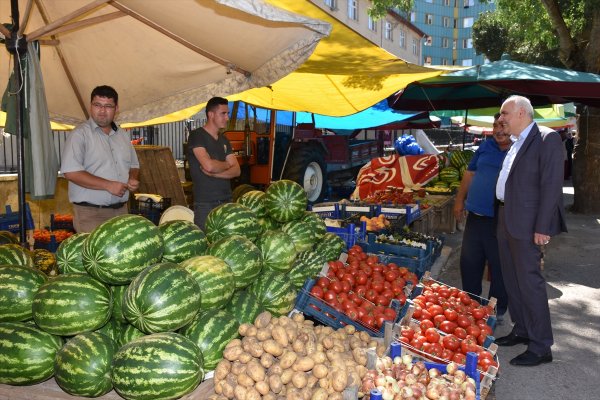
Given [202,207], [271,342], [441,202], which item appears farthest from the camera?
[441,202]

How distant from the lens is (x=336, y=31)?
189 inches

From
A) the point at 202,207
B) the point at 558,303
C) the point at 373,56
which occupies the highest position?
the point at 373,56

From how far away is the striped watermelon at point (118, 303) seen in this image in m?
2.79

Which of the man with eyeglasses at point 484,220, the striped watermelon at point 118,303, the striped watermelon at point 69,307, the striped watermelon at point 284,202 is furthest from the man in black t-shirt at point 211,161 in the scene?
the striped watermelon at point 69,307

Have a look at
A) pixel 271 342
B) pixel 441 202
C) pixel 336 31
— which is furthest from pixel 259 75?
pixel 441 202

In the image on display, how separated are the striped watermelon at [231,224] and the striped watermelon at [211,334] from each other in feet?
3.25

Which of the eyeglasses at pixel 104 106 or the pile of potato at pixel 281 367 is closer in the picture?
the pile of potato at pixel 281 367

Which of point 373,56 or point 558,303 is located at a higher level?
point 373,56

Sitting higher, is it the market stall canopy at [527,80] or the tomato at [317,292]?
the market stall canopy at [527,80]

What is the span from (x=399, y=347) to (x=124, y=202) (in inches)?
118

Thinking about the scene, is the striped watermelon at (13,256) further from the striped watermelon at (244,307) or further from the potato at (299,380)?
the potato at (299,380)

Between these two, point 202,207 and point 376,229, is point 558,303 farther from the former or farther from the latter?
point 202,207

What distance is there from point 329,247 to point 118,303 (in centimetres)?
229

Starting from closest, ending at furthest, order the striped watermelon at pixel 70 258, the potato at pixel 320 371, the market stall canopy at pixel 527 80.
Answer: the potato at pixel 320 371
the striped watermelon at pixel 70 258
the market stall canopy at pixel 527 80
